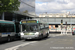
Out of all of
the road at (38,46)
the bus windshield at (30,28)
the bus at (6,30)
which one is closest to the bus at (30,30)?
the bus windshield at (30,28)

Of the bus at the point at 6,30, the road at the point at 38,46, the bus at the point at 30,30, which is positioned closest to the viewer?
the road at the point at 38,46

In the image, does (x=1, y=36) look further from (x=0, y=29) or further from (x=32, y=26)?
(x=32, y=26)

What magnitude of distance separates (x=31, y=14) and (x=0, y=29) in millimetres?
30843

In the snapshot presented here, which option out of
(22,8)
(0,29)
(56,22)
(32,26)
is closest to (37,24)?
(32,26)

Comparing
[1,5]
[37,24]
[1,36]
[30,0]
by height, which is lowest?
[1,36]

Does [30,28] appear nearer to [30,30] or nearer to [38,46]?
[30,30]

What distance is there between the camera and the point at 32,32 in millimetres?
19547

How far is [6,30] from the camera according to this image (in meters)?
19.0

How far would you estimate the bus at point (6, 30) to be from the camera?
1770 centimetres

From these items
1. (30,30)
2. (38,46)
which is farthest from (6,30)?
(38,46)

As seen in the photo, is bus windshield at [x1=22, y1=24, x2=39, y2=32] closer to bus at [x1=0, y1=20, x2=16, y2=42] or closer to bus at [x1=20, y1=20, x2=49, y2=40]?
bus at [x1=20, y1=20, x2=49, y2=40]

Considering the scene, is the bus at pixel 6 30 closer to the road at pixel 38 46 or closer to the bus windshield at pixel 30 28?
the road at pixel 38 46

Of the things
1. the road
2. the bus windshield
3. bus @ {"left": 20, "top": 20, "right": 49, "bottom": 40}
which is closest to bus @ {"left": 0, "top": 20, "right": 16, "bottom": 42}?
the road

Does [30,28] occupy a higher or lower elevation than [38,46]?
higher
